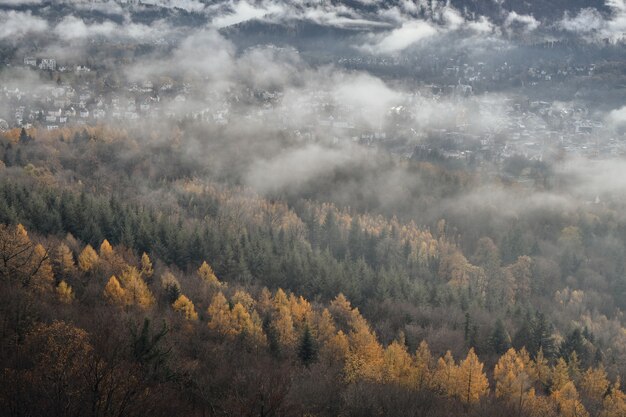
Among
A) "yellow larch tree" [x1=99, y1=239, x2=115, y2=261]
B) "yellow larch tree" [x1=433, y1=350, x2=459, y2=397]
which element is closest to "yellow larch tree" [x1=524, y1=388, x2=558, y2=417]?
"yellow larch tree" [x1=433, y1=350, x2=459, y2=397]

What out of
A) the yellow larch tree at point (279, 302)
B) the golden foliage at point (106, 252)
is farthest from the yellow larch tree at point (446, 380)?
the golden foliage at point (106, 252)

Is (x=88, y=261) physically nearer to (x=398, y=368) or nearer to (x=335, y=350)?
Result: (x=335, y=350)

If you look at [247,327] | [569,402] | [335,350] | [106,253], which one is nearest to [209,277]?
[106,253]

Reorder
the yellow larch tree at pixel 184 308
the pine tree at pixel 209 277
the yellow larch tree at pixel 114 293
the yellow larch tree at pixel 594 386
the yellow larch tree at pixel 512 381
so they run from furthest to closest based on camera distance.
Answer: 1. the pine tree at pixel 209 277
2. the yellow larch tree at pixel 594 386
3. the yellow larch tree at pixel 184 308
4. the yellow larch tree at pixel 114 293
5. the yellow larch tree at pixel 512 381

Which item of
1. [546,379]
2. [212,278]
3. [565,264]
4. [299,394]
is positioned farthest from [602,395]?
[565,264]

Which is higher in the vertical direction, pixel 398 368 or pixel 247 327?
pixel 247 327

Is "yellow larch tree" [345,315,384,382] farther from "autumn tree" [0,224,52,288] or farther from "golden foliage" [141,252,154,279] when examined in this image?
"golden foliage" [141,252,154,279]

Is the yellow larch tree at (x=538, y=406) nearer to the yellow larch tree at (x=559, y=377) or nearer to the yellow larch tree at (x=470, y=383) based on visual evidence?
the yellow larch tree at (x=470, y=383)
